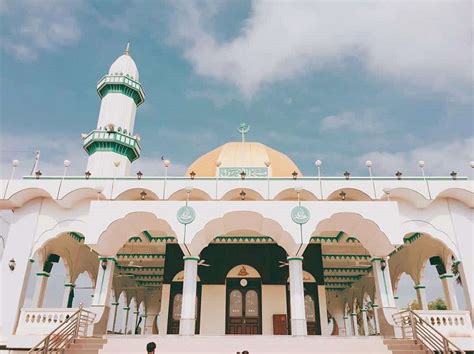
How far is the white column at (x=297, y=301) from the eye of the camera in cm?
1136

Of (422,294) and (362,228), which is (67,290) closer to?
(362,228)

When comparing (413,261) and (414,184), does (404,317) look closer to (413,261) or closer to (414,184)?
(414,184)

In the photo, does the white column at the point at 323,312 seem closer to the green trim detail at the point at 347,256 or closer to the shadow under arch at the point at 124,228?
the green trim detail at the point at 347,256

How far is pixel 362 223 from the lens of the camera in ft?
40.8

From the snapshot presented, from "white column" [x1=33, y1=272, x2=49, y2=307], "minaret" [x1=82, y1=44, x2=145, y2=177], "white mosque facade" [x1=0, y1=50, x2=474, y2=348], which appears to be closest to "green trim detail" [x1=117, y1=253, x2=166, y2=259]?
"white mosque facade" [x1=0, y1=50, x2=474, y2=348]

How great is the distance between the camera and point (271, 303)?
16.0 meters

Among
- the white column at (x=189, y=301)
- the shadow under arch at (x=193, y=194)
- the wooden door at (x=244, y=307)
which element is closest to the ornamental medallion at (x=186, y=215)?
the white column at (x=189, y=301)

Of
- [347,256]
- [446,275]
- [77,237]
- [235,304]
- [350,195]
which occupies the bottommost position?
[235,304]

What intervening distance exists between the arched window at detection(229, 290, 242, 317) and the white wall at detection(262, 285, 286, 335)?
3.47 feet

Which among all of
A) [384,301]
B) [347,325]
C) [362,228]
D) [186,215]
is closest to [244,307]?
[384,301]

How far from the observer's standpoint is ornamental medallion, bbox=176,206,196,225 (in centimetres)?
1209

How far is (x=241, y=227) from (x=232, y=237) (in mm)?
3400

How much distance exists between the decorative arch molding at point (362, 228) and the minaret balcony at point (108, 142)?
11729 millimetres

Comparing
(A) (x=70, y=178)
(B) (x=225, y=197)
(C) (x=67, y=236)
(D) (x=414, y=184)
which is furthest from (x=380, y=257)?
(C) (x=67, y=236)
